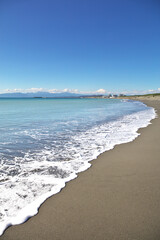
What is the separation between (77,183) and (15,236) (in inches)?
74.6

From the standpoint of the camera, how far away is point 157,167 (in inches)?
192

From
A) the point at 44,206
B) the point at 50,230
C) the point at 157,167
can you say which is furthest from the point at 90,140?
the point at 50,230

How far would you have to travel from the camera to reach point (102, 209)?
2971 mm

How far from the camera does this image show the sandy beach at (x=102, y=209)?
246 centimetres

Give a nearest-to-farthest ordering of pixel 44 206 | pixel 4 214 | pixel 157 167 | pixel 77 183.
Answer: pixel 4 214 < pixel 44 206 < pixel 77 183 < pixel 157 167

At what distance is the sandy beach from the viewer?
2.46 m

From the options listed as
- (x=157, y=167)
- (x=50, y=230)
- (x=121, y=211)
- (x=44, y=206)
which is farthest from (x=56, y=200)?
(x=157, y=167)

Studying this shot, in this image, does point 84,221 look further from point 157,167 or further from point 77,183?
point 157,167

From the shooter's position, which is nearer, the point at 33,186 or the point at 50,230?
the point at 50,230

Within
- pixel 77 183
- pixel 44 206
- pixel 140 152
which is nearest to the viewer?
pixel 44 206

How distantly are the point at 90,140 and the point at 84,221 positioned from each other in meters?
5.90

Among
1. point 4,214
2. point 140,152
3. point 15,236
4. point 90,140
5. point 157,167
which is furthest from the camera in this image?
point 90,140

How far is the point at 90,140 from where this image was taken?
8539mm

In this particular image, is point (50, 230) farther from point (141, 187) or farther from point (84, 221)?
point (141, 187)
